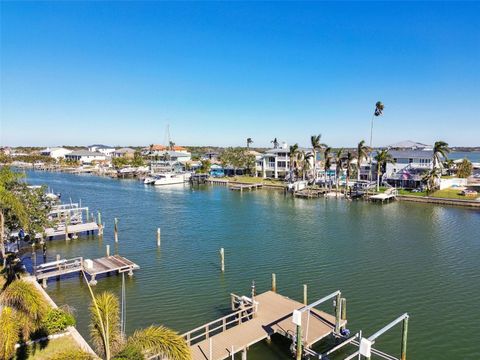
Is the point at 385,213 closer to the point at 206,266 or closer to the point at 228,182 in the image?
the point at 206,266

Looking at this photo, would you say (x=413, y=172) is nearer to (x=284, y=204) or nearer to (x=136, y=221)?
(x=284, y=204)

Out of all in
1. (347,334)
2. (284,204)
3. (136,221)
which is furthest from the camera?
(284,204)

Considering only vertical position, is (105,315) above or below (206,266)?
above

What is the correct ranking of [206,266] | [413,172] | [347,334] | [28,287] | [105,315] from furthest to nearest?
[413,172], [206,266], [347,334], [28,287], [105,315]

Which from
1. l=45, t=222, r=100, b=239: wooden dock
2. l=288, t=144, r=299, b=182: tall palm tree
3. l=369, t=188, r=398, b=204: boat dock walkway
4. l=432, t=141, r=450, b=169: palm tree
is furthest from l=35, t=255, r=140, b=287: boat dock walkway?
l=432, t=141, r=450, b=169: palm tree

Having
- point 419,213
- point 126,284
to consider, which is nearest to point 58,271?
point 126,284

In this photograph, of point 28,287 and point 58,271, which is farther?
point 58,271
